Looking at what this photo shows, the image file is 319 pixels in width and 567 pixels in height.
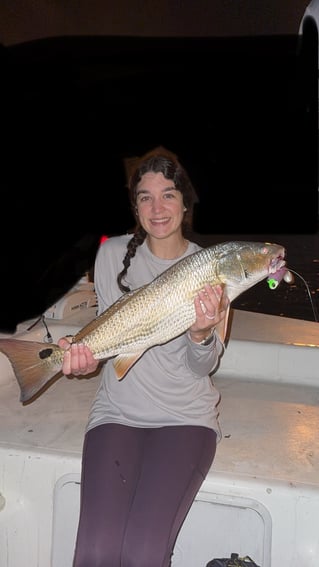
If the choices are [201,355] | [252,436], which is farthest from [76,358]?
[252,436]

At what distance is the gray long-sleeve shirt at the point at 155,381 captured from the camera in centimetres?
230

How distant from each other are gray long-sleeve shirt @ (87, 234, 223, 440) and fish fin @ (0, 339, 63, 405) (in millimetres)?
365

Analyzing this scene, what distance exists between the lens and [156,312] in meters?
2.17

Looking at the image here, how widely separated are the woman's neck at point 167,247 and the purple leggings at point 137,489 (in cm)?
87

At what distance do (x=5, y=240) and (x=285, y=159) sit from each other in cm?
6593

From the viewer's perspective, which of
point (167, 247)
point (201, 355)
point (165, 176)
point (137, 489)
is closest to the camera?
point (137, 489)

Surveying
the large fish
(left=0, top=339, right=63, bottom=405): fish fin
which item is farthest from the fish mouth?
(left=0, top=339, right=63, bottom=405): fish fin

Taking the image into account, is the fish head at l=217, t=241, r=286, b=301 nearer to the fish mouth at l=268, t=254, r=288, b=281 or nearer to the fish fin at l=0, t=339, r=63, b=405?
the fish mouth at l=268, t=254, r=288, b=281

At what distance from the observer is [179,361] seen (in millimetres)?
2414

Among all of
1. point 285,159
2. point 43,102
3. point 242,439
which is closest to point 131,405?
point 242,439

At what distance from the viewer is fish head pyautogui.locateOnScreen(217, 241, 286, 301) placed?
2109mm

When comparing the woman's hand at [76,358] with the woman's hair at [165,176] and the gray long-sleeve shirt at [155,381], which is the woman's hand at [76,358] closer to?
the gray long-sleeve shirt at [155,381]

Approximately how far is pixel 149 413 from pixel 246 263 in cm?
86

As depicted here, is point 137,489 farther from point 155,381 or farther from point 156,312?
point 156,312
